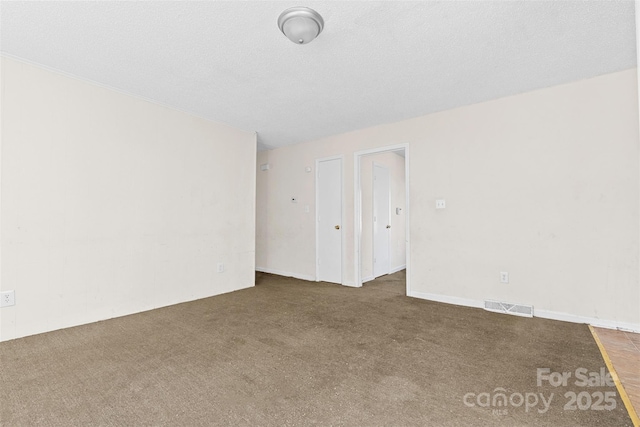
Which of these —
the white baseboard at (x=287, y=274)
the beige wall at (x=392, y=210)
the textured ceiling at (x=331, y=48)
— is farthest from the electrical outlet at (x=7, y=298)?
the beige wall at (x=392, y=210)

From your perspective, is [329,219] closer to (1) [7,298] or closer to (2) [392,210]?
(2) [392,210]

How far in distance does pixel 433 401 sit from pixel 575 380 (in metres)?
0.97

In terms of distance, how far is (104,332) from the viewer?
8.56ft

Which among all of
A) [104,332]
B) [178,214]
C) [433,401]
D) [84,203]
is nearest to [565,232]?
[433,401]

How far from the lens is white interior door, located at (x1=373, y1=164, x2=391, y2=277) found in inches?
201

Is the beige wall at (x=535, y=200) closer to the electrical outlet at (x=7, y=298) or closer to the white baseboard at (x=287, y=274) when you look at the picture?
the white baseboard at (x=287, y=274)

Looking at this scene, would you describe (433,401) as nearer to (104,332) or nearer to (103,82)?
(104,332)

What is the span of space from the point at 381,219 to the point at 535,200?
2513 mm

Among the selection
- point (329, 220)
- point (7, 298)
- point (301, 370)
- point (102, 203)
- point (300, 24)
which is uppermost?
point (300, 24)

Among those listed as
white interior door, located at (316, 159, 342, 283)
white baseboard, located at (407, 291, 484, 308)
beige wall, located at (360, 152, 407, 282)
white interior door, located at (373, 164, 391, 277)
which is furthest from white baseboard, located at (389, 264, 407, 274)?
white baseboard, located at (407, 291, 484, 308)

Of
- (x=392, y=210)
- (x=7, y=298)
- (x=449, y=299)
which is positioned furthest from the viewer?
(x=392, y=210)

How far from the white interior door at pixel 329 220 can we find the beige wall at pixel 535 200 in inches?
35.5

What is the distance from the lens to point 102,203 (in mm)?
2951

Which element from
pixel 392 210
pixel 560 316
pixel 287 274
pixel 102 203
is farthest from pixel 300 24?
pixel 392 210
